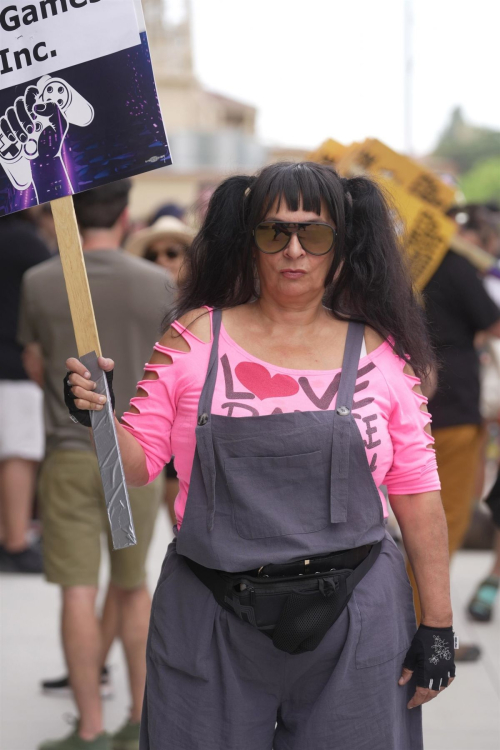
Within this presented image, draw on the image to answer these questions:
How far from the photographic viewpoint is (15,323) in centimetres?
550

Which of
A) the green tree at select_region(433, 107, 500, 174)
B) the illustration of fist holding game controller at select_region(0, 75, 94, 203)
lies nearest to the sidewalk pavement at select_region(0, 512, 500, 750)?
the illustration of fist holding game controller at select_region(0, 75, 94, 203)

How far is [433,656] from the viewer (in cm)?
214

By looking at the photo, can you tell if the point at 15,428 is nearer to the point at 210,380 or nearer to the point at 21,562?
the point at 21,562

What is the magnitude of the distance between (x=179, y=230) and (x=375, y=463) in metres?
2.64

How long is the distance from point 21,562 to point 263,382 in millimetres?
3984

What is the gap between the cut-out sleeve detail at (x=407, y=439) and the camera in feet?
7.07

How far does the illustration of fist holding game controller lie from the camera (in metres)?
2.04

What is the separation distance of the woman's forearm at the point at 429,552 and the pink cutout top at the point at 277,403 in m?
0.03

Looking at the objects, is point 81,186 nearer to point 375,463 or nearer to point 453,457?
point 375,463

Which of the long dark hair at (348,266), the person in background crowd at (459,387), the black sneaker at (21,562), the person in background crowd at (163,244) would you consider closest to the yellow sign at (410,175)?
the person in background crowd at (459,387)

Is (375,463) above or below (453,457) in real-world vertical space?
above

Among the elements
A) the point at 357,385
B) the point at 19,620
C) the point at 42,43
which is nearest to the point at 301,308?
the point at 357,385

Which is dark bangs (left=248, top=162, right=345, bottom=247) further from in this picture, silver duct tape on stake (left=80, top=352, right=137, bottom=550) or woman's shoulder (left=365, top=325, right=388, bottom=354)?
silver duct tape on stake (left=80, top=352, right=137, bottom=550)

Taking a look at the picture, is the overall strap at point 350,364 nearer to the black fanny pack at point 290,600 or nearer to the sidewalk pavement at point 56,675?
the black fanny pack at point 290,600
